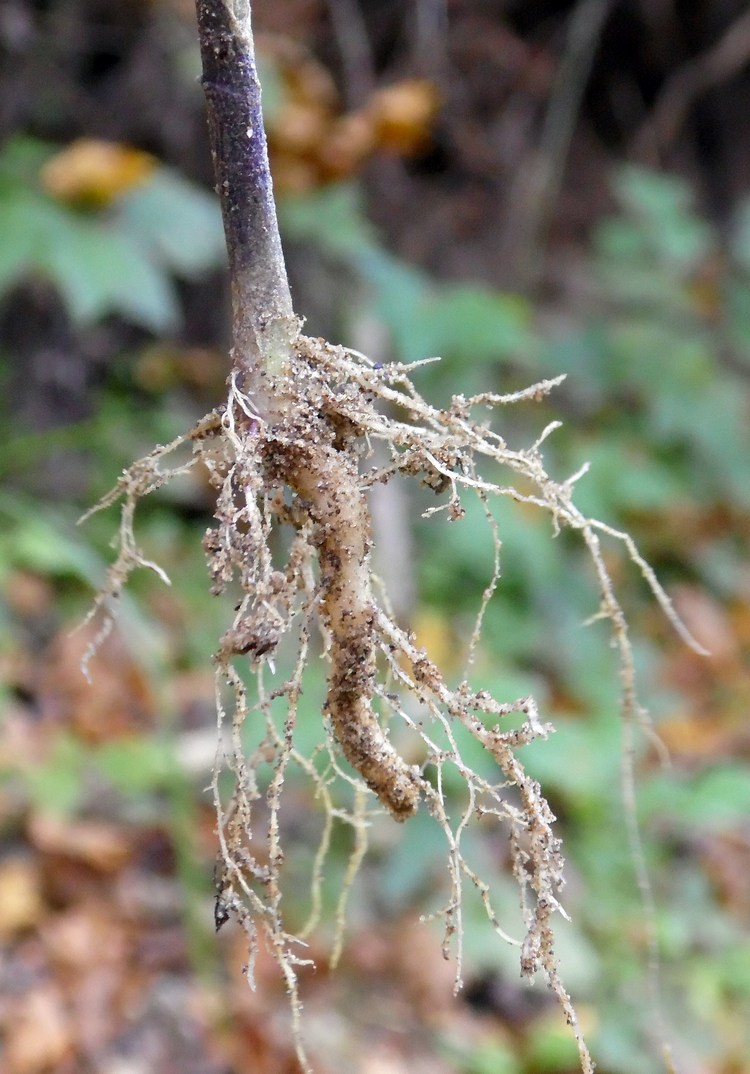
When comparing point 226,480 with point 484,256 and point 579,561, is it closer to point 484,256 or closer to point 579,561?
point 579,561

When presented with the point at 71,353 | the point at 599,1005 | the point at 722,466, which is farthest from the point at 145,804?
the point at 722,466

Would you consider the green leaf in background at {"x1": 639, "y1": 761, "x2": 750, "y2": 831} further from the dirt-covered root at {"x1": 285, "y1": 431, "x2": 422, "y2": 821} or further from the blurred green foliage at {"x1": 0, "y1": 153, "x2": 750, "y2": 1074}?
the dirt-covered root at {"x1": 285, "y1": 431, "x2": 422, "y2": 821}

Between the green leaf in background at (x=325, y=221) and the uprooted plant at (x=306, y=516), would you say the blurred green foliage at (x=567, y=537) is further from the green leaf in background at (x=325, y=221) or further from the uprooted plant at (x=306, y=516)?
the uprooted plant at (x=306, y=516)

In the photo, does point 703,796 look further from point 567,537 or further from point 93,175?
point 93,175

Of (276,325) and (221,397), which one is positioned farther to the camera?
(221,397)

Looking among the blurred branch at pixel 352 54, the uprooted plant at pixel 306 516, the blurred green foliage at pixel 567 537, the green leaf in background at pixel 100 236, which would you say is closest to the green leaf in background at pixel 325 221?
the blurred green foliage at pixel 567 537
